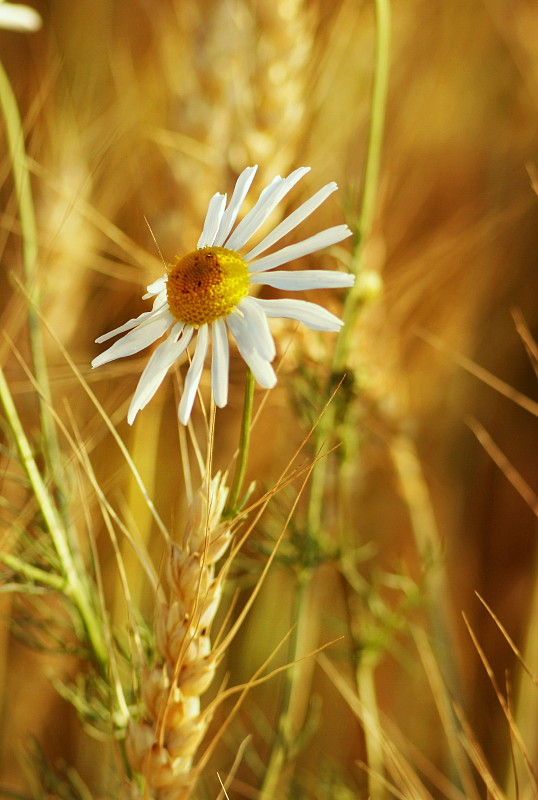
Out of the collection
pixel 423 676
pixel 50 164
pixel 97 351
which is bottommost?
pixel 423 676

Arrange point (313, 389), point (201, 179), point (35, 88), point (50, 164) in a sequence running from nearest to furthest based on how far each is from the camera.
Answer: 1. point (313, 389)
2. point (201, 179)
3. point (50, 164)
4. point (35, 88)

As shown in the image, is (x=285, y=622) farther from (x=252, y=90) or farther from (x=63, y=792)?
(x=252, y=90)

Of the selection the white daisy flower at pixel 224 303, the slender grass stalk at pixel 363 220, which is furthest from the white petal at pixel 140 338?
the slender grass stalk at pixel 363 220

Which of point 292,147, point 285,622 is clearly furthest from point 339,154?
point 285,622

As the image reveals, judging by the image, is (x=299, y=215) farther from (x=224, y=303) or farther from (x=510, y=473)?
(x=510, y=473)

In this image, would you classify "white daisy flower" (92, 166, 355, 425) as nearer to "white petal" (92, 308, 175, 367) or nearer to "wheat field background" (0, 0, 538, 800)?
"white petal" (92, 308, 175, 367)
